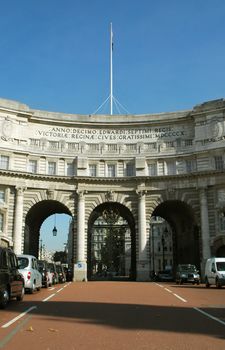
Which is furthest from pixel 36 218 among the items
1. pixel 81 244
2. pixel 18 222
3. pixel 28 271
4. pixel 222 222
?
pixel 28 271

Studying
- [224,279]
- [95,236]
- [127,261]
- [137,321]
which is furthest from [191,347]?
[95,236]

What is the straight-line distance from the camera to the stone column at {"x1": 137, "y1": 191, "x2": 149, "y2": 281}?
49281 mm

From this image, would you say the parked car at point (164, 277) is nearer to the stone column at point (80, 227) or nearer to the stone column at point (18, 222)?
the stone column at point (80, 227)

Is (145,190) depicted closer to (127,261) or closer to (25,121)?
(25,121)

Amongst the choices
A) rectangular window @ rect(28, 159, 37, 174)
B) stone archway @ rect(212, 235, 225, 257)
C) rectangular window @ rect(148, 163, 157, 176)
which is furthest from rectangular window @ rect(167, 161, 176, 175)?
rectangular window @ rect(28, 159, 37, 174)

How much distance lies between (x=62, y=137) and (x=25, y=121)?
4.89 meters

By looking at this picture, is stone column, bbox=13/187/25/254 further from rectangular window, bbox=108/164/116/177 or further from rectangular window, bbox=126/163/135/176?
rectangular window, bbox=126/163/135/176

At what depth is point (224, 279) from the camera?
100.0 feet

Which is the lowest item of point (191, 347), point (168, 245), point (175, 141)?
point (191, 347)

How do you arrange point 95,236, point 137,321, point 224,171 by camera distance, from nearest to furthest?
point 137,321 → point 224,171 → point 95,236

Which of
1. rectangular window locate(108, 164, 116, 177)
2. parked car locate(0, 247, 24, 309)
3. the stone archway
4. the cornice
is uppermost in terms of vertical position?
rectangular window locate(108, 164, 116, 177)

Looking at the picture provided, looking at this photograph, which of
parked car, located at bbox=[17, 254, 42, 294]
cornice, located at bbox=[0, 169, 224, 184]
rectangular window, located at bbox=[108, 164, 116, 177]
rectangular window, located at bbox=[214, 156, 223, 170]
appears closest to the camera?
parked car, located at bbox=[17, 254, 42, 294]

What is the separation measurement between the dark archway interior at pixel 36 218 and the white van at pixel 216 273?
2374cm

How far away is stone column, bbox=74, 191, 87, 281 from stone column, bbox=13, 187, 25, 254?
6748mm
